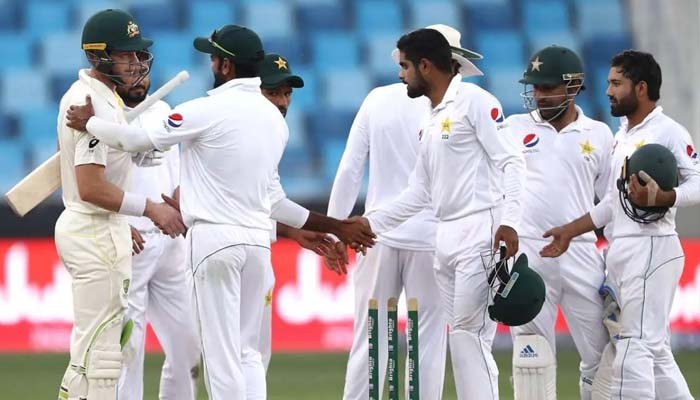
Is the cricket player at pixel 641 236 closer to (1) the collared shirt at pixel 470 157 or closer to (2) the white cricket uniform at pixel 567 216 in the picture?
(2) the white cricket uniform at pixel 567 216

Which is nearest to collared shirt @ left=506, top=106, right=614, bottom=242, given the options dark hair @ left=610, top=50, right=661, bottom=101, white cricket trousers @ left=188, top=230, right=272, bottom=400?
dark hair @ left=610, top=50, right=661, bottom=101

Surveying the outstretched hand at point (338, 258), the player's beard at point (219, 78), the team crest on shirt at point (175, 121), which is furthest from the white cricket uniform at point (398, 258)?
the team crest on shirt at point (175, 121)

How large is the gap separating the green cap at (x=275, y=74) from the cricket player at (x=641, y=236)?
4.36 ft

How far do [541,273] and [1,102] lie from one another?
7.03 m

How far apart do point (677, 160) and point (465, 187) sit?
106cm

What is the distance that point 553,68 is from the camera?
643cm

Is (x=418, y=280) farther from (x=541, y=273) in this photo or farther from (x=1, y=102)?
(x=1, y=102)

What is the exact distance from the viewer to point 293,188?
11492 millimetres

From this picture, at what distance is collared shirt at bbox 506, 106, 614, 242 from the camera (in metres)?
6.44

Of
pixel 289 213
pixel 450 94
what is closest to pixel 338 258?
pixel 289 213

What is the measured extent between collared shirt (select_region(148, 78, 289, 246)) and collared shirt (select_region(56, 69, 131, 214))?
20 cm

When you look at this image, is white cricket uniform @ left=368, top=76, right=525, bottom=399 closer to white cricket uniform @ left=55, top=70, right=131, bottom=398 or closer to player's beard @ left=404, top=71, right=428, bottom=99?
player's beard @ left=404, top=71, right=428, bottom=99

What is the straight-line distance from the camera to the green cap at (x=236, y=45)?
5516 mm

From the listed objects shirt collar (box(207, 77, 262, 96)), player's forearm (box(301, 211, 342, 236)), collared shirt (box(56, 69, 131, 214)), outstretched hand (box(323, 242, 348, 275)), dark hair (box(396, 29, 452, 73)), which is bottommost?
outstretched hand (box(323, 242, 348, 275))
